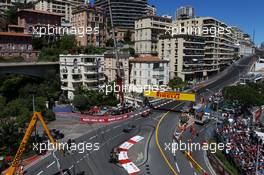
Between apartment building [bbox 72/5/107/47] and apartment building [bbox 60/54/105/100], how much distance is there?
40.4 m

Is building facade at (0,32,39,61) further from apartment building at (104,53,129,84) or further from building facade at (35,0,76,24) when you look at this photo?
building facade at (35,0,76,24)

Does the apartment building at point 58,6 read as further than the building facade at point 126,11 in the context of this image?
No

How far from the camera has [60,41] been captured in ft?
313

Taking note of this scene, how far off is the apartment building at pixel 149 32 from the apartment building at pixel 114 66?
2668 cm

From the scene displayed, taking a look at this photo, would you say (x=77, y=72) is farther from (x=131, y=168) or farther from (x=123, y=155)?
(x=131, y=168)

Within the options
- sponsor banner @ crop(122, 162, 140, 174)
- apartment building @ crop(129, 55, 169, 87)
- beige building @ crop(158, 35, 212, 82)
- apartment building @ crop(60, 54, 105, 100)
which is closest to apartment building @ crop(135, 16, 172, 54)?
beige building @ crop(158, 35, 212, 82)

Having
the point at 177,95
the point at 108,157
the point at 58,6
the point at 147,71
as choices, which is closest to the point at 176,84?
the point at 147,71

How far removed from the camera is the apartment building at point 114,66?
91.9 m

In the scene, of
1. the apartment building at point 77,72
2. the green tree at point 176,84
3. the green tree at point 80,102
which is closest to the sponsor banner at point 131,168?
the green tree at point 80,102

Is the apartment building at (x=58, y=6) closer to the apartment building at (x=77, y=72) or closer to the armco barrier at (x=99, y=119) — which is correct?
the apartment building at (x=77, y=72)

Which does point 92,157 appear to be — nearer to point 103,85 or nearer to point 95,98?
point 95,98

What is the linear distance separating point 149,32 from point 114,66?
106 ft

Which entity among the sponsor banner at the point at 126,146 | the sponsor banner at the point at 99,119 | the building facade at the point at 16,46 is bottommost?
the sponsor banner at the point at 126,146

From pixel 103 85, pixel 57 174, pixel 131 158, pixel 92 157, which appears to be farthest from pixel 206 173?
pixel 103 85
